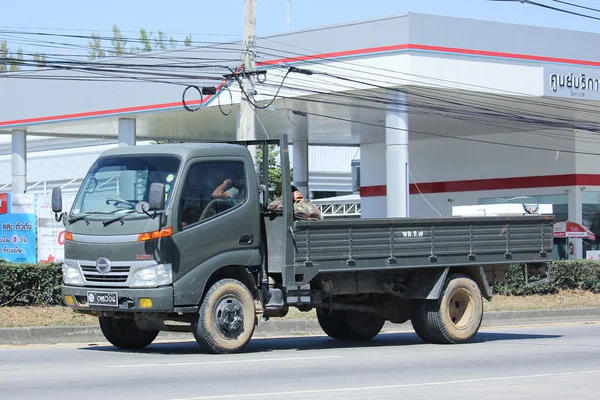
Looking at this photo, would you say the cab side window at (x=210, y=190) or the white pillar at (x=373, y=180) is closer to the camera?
the cab side window at (x=210, y=190)

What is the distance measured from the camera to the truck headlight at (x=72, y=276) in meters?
12.5

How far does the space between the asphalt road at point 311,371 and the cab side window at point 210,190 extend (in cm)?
181

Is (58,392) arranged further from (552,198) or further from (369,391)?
(552,198)

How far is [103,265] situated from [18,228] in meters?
10.8

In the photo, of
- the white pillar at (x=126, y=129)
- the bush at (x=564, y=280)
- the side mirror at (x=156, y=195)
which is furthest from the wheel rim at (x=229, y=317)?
the white pillar at (x=126, y=129)

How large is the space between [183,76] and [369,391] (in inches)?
797

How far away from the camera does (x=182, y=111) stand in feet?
99.8

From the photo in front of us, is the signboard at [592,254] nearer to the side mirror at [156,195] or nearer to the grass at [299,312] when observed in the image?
the grass at [299,312]

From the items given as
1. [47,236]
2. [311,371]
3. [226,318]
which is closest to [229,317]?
[226,318]

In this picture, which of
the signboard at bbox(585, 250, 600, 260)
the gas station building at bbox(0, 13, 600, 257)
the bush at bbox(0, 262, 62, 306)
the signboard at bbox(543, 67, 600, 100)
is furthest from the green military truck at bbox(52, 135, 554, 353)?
the signboard at bbox(585, 250, 600, 260)

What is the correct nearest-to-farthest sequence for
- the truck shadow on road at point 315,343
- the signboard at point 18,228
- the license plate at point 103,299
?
the license plate at point 103,299 < the truck shadow on road at point 315,343 < the signboard at point 18,228

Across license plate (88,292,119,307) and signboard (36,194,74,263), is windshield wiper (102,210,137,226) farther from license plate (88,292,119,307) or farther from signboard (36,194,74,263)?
signboard (36,194,74,263)

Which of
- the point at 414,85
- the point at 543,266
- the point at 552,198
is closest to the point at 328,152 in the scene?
the point at 552,198

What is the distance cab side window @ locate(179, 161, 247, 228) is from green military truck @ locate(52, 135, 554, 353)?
0.01 metres
